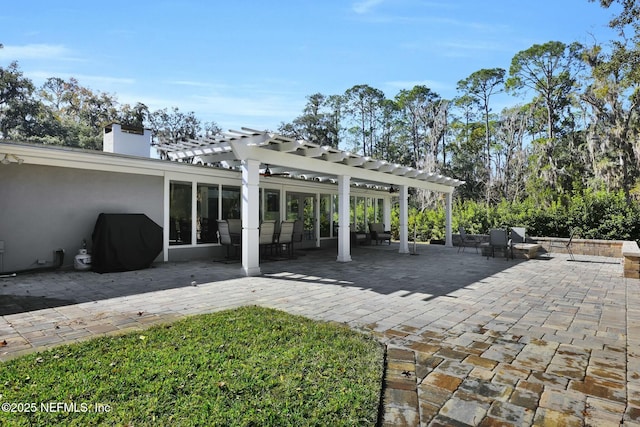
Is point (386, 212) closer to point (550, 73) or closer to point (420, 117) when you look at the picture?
point (550, 73)

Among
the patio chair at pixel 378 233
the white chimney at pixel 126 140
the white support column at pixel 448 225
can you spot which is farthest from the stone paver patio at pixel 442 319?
the white support column at pixel 448 225

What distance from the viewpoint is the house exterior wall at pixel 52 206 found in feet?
22.8

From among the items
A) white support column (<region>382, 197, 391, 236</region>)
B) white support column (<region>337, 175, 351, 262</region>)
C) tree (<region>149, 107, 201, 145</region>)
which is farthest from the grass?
tree (<region>149, 107, 201, 145</region>)

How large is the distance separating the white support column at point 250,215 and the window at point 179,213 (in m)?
2.75

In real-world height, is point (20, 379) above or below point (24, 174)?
below

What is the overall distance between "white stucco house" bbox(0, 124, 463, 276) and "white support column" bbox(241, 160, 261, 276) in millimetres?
20

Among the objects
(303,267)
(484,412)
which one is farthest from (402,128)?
(484,412)

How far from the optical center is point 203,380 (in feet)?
8.56

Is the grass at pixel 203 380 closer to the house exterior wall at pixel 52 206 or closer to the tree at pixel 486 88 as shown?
the house exterior wall at pixel 52 206

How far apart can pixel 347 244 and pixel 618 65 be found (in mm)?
10446

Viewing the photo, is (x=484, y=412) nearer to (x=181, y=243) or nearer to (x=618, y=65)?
(x=181, y=243)

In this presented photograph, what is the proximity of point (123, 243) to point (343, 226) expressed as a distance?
5.17 metres

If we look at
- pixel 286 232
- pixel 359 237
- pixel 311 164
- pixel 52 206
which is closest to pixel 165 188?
pixel 52 206

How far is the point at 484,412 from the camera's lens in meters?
2.28
